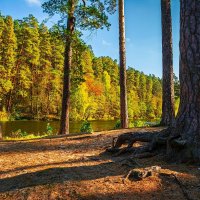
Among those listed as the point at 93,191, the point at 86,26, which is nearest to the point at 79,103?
the point at 86,26

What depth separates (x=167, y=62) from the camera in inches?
484

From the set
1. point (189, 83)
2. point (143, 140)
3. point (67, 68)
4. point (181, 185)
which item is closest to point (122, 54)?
point (67, 68)

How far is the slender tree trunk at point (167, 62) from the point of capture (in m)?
12.1

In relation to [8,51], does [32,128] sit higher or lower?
lower

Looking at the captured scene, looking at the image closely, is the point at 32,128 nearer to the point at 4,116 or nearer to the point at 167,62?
the point at 4,116

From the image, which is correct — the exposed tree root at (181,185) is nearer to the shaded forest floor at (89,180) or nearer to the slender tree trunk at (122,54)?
the shaded forest floor at (89,180)

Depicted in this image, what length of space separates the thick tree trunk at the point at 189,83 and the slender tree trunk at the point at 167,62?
5957 mm

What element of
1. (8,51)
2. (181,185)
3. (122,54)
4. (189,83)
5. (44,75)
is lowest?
(181,185)

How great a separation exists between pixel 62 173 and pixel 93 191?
1.00m

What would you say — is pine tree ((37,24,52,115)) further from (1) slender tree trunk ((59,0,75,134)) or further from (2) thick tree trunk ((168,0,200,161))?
(2) thick tree trunk ((168,0,200,161))

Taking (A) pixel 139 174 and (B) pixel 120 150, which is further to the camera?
(B) pixel 120 150

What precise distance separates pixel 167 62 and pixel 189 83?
644cm

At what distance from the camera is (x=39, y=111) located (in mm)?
59906

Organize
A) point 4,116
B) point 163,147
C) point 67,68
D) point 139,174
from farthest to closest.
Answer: point 4,116, point 67,68, point 163,147, point 139,174
